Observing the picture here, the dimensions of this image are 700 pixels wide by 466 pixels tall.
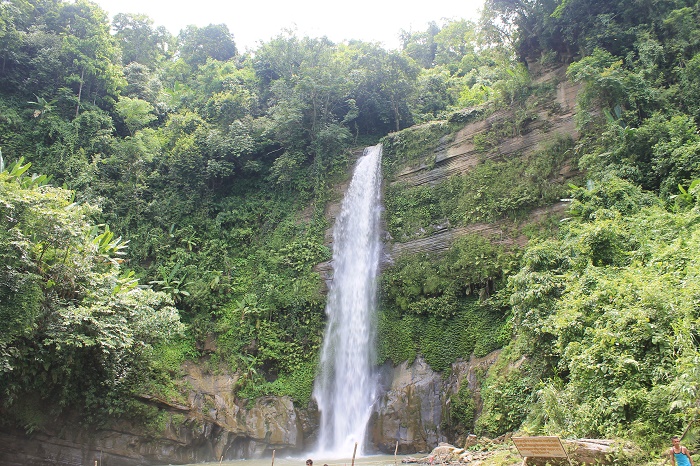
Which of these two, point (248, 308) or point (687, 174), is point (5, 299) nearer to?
point (248, 308)

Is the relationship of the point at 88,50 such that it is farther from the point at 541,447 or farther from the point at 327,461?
the point at 541,447

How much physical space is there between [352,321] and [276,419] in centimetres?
396

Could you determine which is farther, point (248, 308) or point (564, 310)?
point (248, 308)

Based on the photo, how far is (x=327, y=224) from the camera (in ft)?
63.0

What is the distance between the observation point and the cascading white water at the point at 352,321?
49.1ft

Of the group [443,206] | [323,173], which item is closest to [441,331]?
[443,206]

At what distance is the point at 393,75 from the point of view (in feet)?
70.5

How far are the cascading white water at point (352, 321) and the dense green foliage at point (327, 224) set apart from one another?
623mm

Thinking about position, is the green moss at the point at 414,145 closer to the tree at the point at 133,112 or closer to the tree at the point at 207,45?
the tree at the point at 133,112

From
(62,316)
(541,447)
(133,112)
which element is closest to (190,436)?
(62,316)

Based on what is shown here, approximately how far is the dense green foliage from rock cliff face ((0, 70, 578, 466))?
0.37 m

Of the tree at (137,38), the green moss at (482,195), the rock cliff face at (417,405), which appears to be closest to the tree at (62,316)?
the rock cliff face at (417,405)

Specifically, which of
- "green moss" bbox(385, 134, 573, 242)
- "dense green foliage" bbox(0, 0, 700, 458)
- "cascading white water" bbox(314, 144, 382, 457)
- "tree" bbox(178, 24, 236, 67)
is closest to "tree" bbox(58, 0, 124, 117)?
"dense green foliage" bbox(0, 0, 700, 458)

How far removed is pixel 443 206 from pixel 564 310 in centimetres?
793
